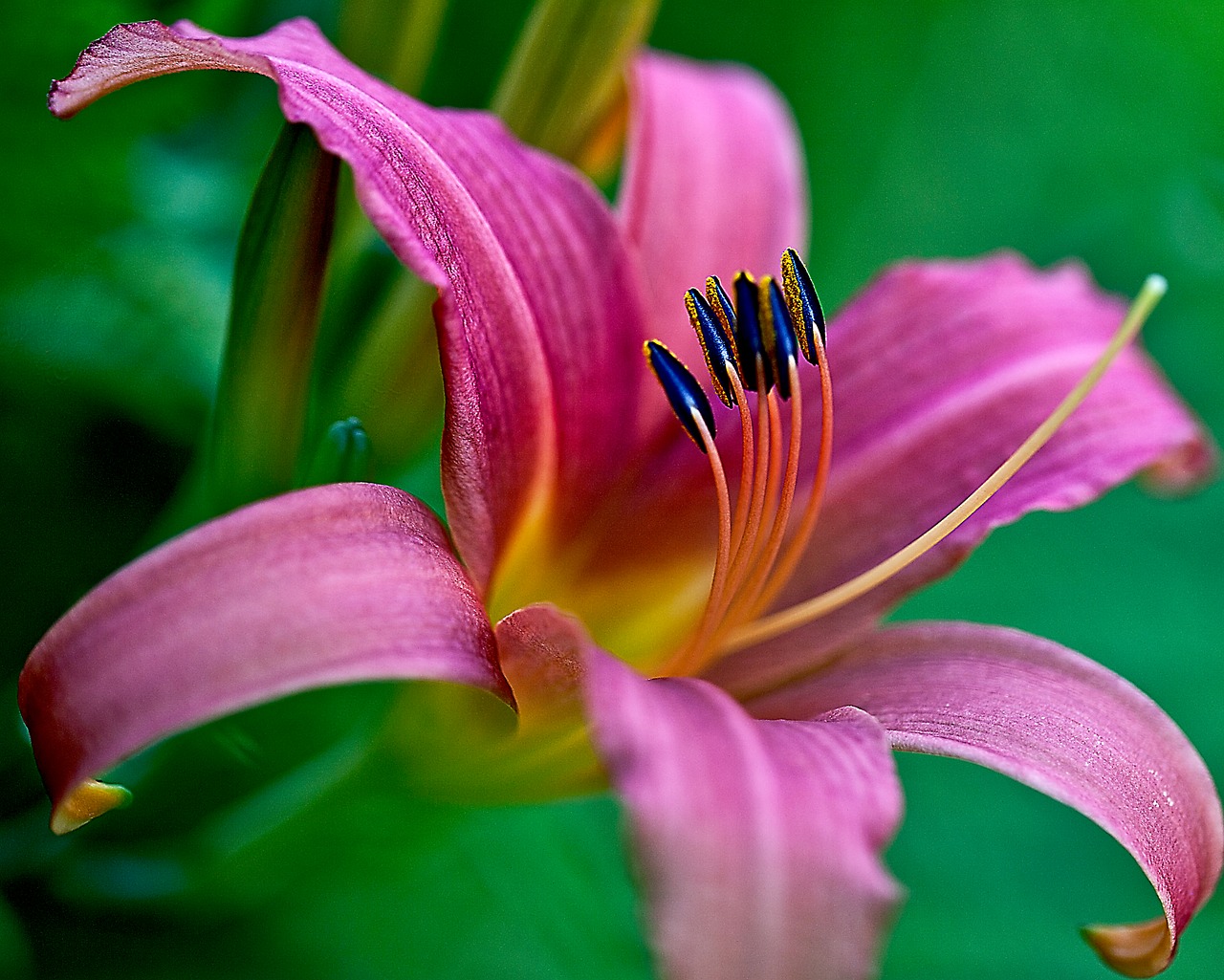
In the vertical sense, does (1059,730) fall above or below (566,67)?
below

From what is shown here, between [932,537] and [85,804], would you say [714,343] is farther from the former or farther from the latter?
[85,804]

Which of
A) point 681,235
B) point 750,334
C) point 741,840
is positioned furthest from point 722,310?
point 741,840

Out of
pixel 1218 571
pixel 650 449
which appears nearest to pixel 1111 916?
pixel 1218 571

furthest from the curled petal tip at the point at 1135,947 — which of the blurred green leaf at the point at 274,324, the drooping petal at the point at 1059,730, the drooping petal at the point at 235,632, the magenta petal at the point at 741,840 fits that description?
the blurred green leaf at the point at 274,324

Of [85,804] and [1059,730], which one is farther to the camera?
[1059,730]

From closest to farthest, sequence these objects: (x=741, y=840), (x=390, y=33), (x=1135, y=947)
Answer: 1. (x=741, y=840)
2. (x=1135, y=947)
3. (x=390, y=33)

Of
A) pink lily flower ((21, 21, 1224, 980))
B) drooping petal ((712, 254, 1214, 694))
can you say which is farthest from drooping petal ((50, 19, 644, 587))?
drooping petal ((712, 254, 1214, 694))

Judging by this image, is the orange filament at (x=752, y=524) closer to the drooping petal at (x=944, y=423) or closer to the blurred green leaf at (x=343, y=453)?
the drooping petal at (x=944, y=423)
